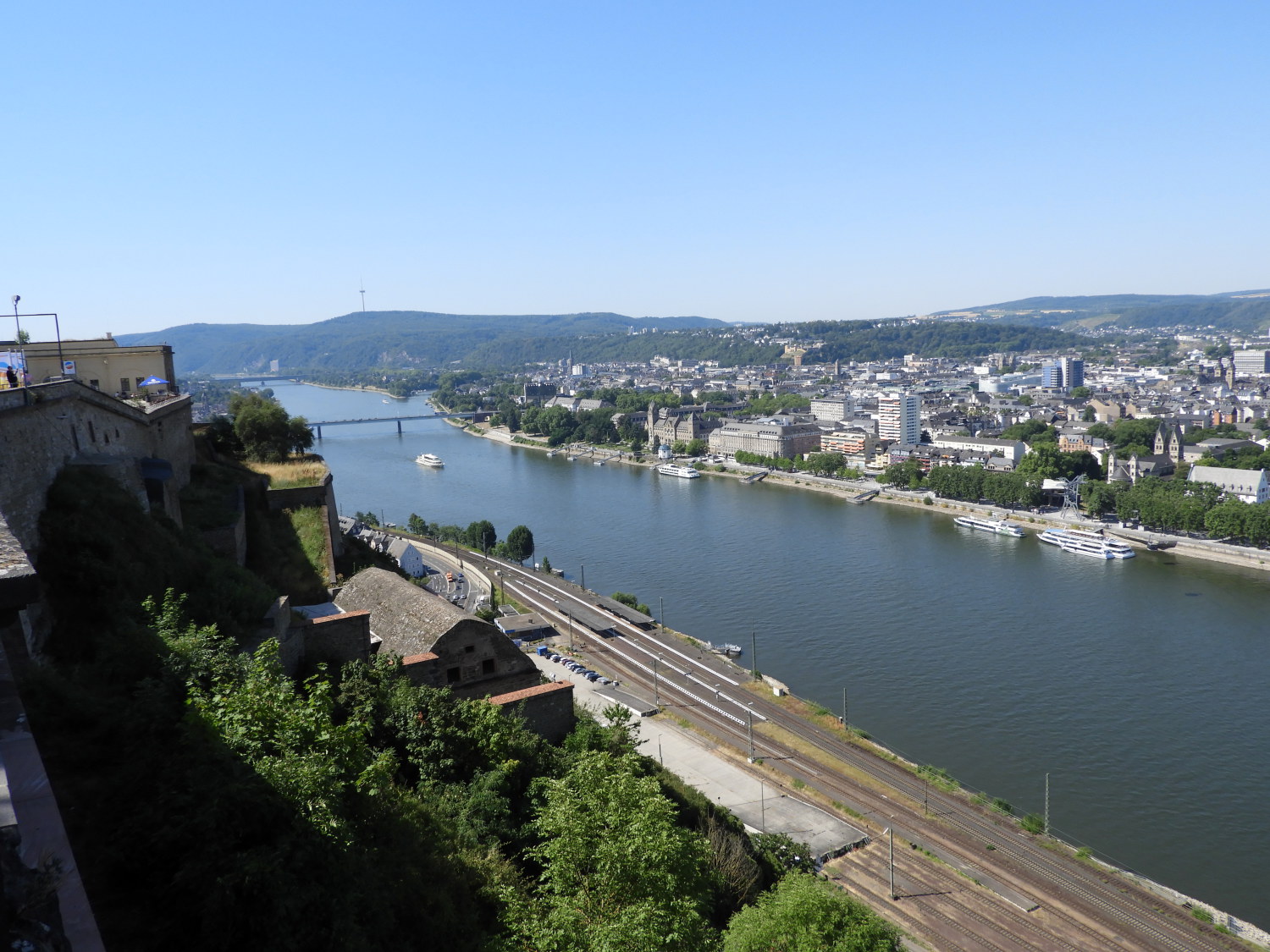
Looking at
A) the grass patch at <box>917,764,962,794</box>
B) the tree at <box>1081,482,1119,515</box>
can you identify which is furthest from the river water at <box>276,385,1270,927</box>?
the tree at <box>1081,482,1119,515</box>

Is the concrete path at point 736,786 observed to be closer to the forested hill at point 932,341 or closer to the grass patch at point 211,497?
the grass patch at point 211,497

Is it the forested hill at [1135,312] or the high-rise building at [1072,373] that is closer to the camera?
the high-rise building at [1072,373]

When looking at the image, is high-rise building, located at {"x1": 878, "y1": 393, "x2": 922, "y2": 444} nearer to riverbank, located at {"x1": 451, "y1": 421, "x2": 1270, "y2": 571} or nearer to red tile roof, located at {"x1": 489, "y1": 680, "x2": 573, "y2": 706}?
riverbank, located at {"x1": 451, "y1": 421, "x2": 1270, "y2": 571}

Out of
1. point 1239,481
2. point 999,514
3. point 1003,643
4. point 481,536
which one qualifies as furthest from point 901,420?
point 1003,643

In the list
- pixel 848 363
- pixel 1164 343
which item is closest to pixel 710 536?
pixel 848 363

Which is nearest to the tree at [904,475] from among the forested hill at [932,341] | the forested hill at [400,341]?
the forested hill at [932,341]
